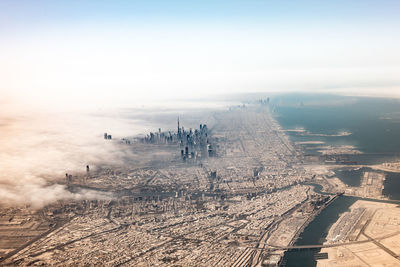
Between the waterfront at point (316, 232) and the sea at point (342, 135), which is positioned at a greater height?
the sea at point (342, 135)

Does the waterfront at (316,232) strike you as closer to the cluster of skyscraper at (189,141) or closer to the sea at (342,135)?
the sea at (342,135)

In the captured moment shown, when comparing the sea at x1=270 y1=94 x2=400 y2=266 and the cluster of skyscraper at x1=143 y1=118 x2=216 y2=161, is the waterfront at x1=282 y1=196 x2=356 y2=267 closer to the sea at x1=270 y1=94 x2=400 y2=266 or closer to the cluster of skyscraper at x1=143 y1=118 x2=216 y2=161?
the sea at x1=270 y1=94 x2=400 y2=266

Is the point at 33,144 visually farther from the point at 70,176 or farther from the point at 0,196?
the point at 0,196

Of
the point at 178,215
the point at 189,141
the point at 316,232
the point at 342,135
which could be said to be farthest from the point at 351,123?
the point at 178,215

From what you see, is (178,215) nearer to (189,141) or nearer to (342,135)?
(189,141)

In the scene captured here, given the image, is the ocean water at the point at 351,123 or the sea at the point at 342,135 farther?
the ocean water at the point at 351,123

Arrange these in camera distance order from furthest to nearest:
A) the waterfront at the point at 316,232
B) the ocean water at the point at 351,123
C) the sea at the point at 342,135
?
1. the ocean water at the point at 351,123
2. the sea at the point at 342,135
3. the waterfront at the point at 316,232

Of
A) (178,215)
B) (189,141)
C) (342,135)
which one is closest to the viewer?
(178,215)

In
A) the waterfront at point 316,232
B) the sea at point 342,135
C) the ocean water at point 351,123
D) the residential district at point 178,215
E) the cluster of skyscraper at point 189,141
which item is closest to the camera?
the waterfront at point 316,232

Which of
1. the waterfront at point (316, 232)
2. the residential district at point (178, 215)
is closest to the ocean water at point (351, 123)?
the residential district at point (178, 215)
